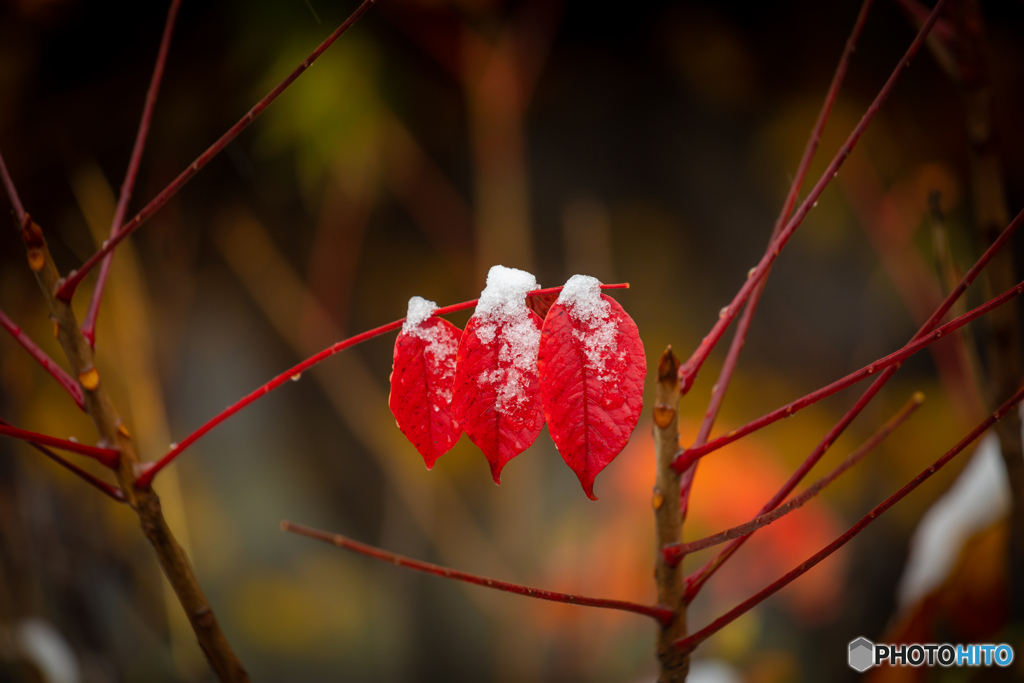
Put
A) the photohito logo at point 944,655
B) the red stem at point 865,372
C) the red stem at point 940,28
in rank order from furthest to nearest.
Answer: the photohito logo at point 944,655 < the red stem at point 940,28 < the red stem at point 865,372

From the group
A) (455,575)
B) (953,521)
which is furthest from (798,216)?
(953,521)

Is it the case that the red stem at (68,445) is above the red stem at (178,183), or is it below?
below

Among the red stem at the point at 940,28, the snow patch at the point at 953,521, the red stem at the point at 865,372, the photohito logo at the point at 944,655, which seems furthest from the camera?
the snow patch at the point at 953,521

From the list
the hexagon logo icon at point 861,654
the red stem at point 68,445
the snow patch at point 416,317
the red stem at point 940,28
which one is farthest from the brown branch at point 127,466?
the hexagon logo icon at point 861,654

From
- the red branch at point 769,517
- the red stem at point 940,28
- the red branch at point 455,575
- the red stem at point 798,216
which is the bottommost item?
the red branch at point 455,575

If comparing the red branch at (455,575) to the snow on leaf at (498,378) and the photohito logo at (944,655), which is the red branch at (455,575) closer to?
the snow on leaf at (498,378)

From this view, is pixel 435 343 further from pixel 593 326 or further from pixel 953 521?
pixel 953 521
